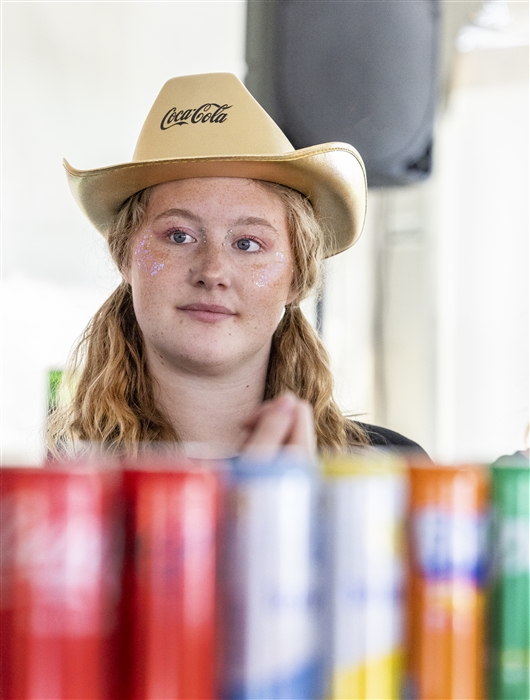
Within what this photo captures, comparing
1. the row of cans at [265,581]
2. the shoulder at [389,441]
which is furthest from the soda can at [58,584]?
the shoulder at [389,441]

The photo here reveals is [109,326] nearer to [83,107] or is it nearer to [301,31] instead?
[301,31]

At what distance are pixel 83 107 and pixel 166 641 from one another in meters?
1.98

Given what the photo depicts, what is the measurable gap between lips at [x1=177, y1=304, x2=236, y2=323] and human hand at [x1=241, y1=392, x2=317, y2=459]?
1.51 ft

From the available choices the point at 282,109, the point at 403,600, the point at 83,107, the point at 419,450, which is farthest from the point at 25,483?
the point at 83,107

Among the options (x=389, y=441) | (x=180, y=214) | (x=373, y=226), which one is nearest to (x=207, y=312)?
(x=180, y=214)

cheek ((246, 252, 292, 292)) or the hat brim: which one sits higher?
the hat brim

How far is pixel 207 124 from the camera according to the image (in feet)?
3.44

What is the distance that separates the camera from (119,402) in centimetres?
102

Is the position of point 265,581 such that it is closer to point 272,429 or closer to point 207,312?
point 272,429

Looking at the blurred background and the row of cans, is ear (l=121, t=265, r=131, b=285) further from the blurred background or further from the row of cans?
the blurred background

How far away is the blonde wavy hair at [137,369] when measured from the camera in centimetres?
100

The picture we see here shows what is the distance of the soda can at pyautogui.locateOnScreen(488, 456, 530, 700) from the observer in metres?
0.37

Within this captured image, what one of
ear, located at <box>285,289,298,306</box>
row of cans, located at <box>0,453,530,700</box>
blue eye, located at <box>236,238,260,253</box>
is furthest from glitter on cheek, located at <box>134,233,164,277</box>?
row of cans, located at <box>0,453,530,700</box>

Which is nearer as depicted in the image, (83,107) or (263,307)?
(263,307)
